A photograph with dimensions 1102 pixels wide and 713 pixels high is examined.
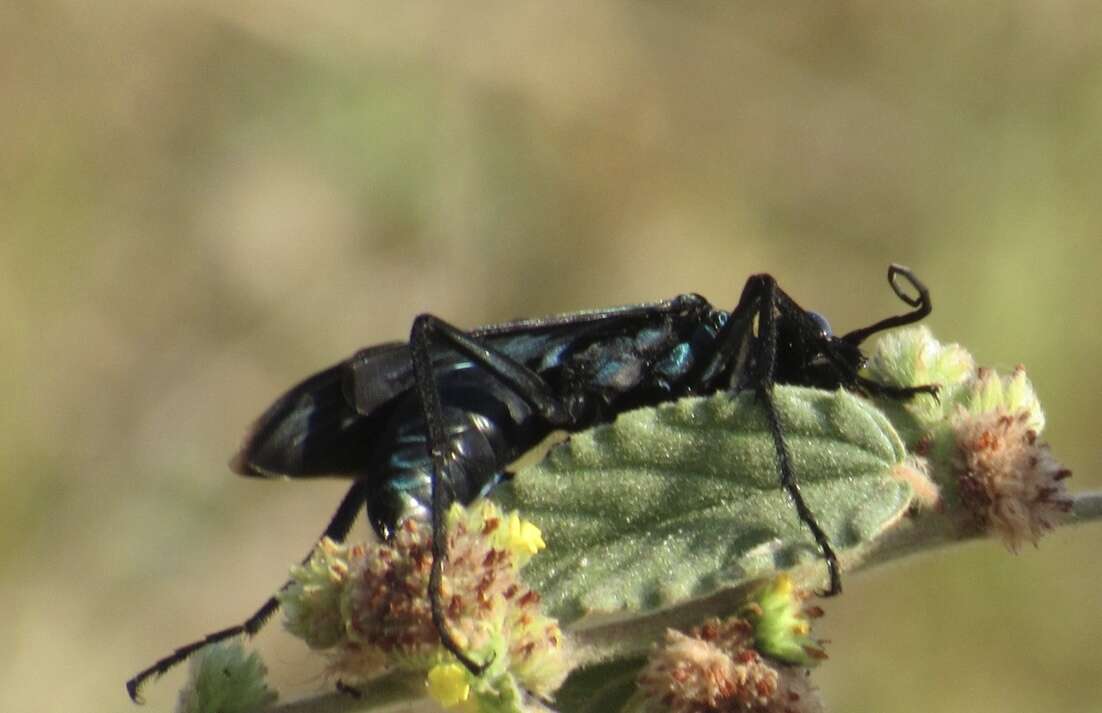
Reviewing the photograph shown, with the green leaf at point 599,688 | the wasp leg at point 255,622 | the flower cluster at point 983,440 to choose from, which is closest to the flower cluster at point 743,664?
the green leaf at point 599,688

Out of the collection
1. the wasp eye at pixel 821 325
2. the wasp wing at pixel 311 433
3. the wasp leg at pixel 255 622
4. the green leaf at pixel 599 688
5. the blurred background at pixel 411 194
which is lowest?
the green leaf at pixel 599 688

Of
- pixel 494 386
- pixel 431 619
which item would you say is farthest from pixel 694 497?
pixel 494 386

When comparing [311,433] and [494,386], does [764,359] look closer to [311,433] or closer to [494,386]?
[494,386]

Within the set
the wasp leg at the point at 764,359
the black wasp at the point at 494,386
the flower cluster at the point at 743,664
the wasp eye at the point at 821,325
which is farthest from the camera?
the wasp eye at the point at 821,325

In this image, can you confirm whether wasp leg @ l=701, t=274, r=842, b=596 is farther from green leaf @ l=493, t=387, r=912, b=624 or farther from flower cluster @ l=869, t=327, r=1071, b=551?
flower cluster @ l=869, t=327, r=1071, b=551

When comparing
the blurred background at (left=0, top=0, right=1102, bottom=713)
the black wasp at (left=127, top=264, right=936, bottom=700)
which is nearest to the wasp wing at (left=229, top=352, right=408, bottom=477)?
the black wasp at (left=127, top=264, right=936, bottom=700)

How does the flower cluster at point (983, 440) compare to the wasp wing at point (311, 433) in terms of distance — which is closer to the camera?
the flower cluster at point (983, 440)

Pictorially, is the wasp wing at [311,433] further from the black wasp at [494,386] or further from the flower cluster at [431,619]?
the flower cluster at [431,619]
